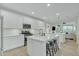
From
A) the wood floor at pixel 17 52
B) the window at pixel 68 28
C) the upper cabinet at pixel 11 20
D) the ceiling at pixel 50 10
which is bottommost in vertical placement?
the wood floor at pixel 17 52

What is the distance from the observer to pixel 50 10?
2.01m

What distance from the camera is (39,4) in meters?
1.85

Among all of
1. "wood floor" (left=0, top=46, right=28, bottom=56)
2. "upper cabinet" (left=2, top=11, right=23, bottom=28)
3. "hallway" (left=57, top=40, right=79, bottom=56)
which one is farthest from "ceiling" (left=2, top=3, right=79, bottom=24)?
"wood floor" (left=0, top=46, right=28, bottom=56)

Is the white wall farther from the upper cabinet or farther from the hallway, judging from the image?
the hallway

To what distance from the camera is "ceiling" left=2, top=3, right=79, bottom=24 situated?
6.15ft

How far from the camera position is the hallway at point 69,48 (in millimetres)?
1978

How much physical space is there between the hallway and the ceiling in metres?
0.50

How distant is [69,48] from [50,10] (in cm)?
91

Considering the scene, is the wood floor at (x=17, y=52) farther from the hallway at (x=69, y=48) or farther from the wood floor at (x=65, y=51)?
the hallway at (x=69, y=48)

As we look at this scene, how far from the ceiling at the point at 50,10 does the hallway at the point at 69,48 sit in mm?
497

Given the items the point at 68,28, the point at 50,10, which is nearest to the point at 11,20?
the point at 50,10

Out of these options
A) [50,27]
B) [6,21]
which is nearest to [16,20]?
[6,21]

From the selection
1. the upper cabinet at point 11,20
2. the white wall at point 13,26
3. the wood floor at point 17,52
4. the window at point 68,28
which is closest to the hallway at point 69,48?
the window at point 68,28

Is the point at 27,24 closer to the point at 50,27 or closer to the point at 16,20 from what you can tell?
the point at 16,20
